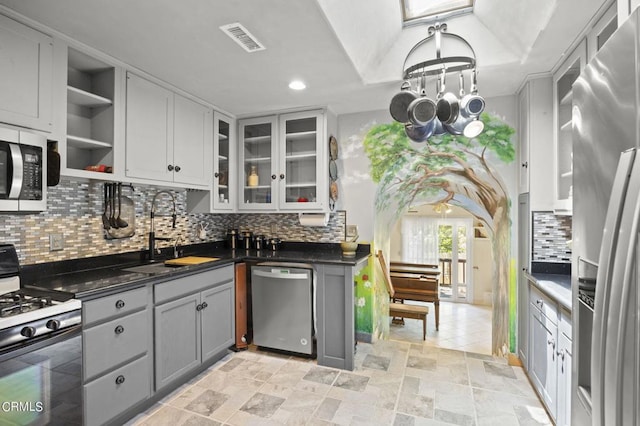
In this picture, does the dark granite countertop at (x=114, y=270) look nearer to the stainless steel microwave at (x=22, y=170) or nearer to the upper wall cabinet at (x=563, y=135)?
the stainless steel microwave at (x=22, y=170)

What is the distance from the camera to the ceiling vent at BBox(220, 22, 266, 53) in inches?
73.9

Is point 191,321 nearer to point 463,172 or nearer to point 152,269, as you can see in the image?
point 152,269

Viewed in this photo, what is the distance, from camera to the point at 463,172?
3.36 metres

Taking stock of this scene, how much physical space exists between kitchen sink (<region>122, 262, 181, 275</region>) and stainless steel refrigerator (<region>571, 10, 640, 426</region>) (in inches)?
94.2

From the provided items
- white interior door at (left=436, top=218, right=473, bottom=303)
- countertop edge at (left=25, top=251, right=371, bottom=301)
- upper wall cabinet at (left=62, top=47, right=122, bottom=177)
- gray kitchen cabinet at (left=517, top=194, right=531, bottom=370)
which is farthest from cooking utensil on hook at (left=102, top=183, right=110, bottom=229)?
white interior door at (left=436, top=218, right=473, bottom=303)

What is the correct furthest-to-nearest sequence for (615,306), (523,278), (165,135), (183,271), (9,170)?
(523,278)
(165,135)
(183,271)
(9,170)
(615,306)

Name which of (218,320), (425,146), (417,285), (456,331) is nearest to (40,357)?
(218,320)

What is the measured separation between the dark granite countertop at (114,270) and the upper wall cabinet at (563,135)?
166 cm

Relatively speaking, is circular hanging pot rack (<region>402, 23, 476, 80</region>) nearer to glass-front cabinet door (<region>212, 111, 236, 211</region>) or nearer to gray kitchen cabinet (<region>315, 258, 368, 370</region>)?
gray kitchen cabinet (<region>315, 258, 368, 370</region>)

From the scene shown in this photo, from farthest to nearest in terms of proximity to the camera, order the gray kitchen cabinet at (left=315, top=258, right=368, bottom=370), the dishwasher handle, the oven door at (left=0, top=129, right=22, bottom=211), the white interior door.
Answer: the white interior door → the dishwasher handle → the gray kitchen cabinet at (left=315, top=258, right=368, bottom=370) → the oven door at (left=0, top=129, right=22, bottom=211)

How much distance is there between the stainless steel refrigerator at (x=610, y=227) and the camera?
72 centimetres

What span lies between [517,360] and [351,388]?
1.61 metres

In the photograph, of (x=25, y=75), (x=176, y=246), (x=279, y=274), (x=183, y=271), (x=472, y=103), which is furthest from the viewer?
(x=176, y=246)

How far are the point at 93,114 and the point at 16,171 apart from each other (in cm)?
86
